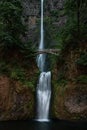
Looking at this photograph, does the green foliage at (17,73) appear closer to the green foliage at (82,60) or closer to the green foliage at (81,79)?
the green foliage at (81,79)

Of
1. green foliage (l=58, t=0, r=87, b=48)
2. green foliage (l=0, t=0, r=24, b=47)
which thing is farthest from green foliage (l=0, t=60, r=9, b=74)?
green foliage (l=58, t=0, r=87, b=48)

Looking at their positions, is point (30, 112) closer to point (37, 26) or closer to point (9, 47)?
point (9, 47)

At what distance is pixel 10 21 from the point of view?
26.8m

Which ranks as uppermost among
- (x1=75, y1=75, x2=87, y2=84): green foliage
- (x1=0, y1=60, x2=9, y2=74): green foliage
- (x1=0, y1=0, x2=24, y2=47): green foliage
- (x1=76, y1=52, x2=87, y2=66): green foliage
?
(x1=0, y1=0, x2=24, y2=47): green foliage

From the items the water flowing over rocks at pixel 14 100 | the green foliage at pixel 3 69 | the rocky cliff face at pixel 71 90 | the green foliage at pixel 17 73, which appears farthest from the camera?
the green foliage at pixel 3 69

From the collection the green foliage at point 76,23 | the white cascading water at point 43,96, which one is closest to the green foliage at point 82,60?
the green foliage at point 76,23

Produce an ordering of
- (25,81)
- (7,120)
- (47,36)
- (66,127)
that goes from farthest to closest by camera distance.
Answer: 1. (47,36)
2. (25,81)
3. (7,120)
4. (66,127)

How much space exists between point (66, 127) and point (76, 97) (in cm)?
412

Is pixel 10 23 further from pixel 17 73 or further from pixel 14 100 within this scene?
pixel 14 100

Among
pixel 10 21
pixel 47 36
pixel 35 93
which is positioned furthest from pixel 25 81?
pixel 47 36

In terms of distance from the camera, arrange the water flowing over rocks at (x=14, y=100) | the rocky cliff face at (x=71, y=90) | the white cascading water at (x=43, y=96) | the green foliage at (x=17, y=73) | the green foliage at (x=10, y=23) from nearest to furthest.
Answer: the rocky cliff face at (x=71, y=90) < the water flowing over rocks at (x=14, y=100) < the white cascading water at (x=43, y=96) < the green foliage at (x=17, y=73) < the green foliage at (x=10, y=23)

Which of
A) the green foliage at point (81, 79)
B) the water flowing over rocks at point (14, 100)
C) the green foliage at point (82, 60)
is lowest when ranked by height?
the water flowing over rocks at point (14, 100)

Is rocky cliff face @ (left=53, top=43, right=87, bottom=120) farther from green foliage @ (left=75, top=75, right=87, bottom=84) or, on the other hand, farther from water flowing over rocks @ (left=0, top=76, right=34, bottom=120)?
water flowing over rocks @ (left=0, top=76, right=34, bottom=120)

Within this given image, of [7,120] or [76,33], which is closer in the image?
[7,120]
